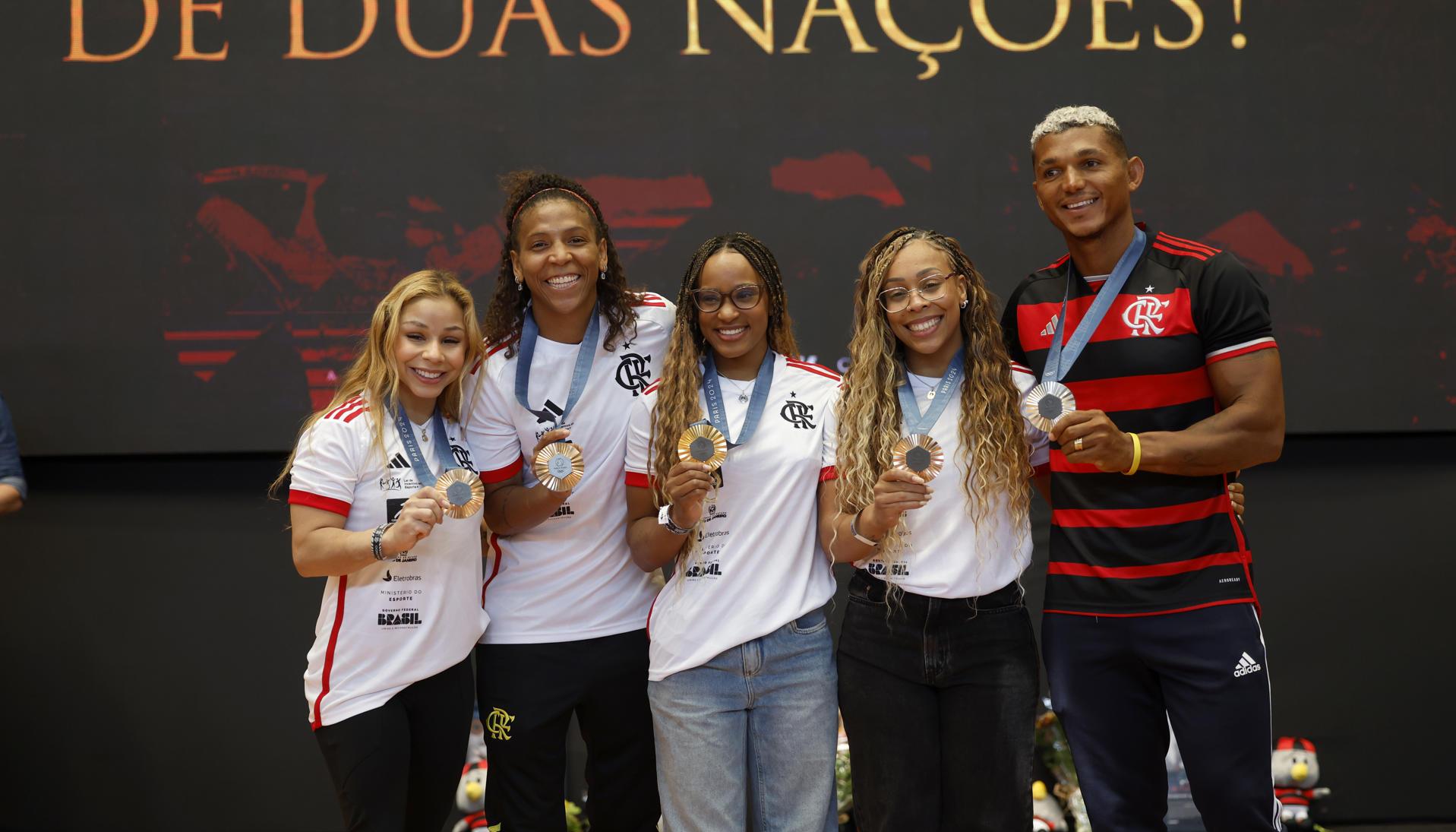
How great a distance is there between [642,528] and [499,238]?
192 centimetres

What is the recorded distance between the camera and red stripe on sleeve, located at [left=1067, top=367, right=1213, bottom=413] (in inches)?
100

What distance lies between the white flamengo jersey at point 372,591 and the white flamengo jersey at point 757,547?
499 mm

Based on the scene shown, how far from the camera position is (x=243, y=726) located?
421 centimetres

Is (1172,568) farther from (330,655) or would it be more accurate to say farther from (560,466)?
(330,655)

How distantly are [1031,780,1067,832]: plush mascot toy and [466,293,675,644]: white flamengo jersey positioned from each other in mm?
2067

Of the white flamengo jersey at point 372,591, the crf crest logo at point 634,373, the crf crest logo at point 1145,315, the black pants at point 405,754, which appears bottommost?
the black pants at point 405,754

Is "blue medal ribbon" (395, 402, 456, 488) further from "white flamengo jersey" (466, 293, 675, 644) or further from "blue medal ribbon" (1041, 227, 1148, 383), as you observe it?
"blue medal ribbon" (1041, 227, 1148, 383)

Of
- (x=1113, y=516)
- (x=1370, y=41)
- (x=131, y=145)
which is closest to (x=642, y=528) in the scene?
(x=1113, y=516)

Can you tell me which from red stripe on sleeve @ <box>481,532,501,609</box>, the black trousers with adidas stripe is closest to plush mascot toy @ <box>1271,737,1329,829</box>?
the black trousers with adidas stripe

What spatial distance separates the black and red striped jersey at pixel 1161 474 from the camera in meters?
2.51

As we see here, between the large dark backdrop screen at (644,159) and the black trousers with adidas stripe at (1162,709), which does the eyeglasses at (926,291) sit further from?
the large dark backdrop screen at (644,159)

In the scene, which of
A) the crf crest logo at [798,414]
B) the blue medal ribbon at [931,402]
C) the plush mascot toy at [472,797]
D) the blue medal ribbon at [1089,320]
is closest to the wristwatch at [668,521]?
the crf crest logo at [798,414]

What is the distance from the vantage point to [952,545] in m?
2.46

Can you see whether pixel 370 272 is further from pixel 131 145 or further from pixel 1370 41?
pixel 1370 41
